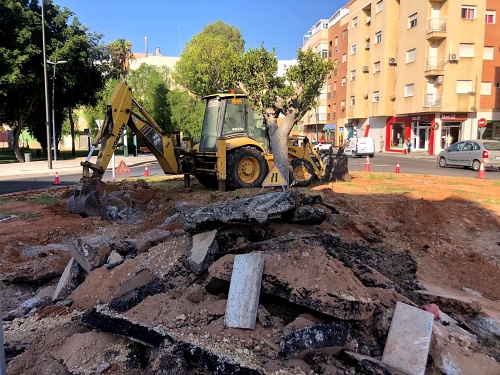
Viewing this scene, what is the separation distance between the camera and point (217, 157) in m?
11.4

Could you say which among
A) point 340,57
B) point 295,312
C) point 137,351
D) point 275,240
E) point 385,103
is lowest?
point 137,351

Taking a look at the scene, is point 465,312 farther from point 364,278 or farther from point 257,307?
point 257,307

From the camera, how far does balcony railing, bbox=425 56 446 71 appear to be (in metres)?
→ 37.7

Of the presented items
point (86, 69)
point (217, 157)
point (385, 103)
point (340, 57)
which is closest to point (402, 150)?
point (385, 103)

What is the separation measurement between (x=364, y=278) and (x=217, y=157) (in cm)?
766

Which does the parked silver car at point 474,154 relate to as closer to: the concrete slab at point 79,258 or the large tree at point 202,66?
the large tree at point 202,66

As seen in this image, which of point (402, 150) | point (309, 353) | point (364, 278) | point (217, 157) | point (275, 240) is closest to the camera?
point (309, 353)

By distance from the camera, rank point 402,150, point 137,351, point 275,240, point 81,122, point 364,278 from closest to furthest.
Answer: point 137,351
point 364,278
point 275,240
point 402,150
point 81,122

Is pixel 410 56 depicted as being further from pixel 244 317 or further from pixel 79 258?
pixel 244 317

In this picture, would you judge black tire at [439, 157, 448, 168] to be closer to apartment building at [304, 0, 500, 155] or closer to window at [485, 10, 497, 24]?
apartment building at [304, 0, 500, 155]

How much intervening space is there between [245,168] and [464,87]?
32.8 metres

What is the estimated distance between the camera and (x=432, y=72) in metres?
37.6

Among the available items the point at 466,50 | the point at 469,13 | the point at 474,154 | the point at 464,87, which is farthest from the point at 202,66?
the point at 469,13

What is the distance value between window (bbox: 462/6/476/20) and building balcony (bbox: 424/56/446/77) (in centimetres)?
393
